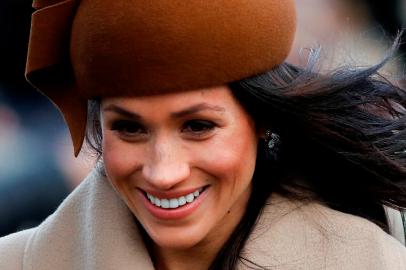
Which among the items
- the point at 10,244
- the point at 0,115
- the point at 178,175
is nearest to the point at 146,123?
the point at 178,175

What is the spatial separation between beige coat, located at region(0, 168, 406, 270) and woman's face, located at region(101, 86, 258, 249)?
0.49 feet

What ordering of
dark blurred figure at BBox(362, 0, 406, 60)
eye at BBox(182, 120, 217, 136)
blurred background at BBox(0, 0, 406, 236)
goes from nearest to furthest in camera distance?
eye at BBox(182, 120, 217, 136), blurred background at BBox(0, 0, 406, 236), dark blurred figure at BBox(362, 0, 406, 60)

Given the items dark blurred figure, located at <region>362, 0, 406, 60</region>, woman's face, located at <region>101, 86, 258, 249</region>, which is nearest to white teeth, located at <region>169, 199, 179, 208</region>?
woman's face, located at <region>101, 86, 258, 249</region>

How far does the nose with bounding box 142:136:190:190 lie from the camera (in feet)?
7.11

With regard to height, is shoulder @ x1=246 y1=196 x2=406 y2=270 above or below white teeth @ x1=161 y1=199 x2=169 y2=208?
below

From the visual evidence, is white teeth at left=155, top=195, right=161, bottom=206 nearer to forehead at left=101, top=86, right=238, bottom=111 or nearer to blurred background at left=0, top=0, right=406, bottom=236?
forehead at left=101, top=86, right=238, bottom=111

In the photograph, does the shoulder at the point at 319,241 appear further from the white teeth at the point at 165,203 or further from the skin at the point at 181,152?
the white teeth at the point at 165,203

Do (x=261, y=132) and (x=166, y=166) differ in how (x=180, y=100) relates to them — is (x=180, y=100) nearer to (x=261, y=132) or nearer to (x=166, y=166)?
(x=166, y=166)

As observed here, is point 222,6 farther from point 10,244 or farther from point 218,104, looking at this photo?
point 10,244

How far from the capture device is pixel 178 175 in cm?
217

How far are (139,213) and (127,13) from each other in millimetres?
517

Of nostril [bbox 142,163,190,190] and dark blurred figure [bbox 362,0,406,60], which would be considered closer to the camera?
nostril [bbox 142,163,190,190]

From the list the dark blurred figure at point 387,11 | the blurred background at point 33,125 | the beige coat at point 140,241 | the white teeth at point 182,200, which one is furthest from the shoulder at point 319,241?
the dark blurred figure at point 387,11

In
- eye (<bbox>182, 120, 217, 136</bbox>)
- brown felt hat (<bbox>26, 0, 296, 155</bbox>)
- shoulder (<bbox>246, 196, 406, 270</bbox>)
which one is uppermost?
brown felt hat (<bbox>26, 0, 296, 155</bbox>)
